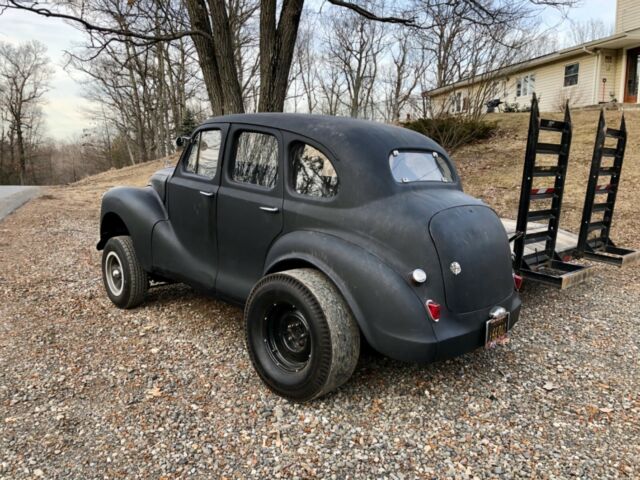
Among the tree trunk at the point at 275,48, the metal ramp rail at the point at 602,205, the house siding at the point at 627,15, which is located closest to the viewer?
the metal ramp rail at the point at 602,205

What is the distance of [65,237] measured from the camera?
28.6ft

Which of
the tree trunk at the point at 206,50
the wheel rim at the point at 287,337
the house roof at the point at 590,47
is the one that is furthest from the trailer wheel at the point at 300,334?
the house roof at the point at 590,47

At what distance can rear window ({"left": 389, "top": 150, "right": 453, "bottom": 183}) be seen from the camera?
3264mm

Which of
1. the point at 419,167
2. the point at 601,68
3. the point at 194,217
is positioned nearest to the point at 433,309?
the point at 419,167

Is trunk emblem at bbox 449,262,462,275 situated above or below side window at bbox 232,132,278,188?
below

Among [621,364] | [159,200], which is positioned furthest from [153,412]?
[621,364]

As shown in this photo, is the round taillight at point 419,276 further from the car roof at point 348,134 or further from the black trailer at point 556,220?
the black trailer at point 556,220

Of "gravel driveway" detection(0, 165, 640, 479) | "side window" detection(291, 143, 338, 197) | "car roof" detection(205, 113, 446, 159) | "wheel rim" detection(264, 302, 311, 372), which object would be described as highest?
"car roof" detection(205, 113, 446, 159)

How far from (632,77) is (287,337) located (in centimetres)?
2459

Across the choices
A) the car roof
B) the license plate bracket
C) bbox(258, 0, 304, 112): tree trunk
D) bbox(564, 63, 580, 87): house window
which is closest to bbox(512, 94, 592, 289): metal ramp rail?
the car roof

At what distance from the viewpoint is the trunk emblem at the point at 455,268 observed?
280cm

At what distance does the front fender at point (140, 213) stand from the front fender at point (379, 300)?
80.2 inches

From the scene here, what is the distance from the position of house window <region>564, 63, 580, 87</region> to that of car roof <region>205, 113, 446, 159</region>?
927 inches

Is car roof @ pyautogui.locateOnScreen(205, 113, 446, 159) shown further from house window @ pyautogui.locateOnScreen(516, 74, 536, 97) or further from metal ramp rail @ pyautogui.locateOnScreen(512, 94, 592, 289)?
house window @ pyautogui.locateOnScreen(516, 74, 536, 97)
